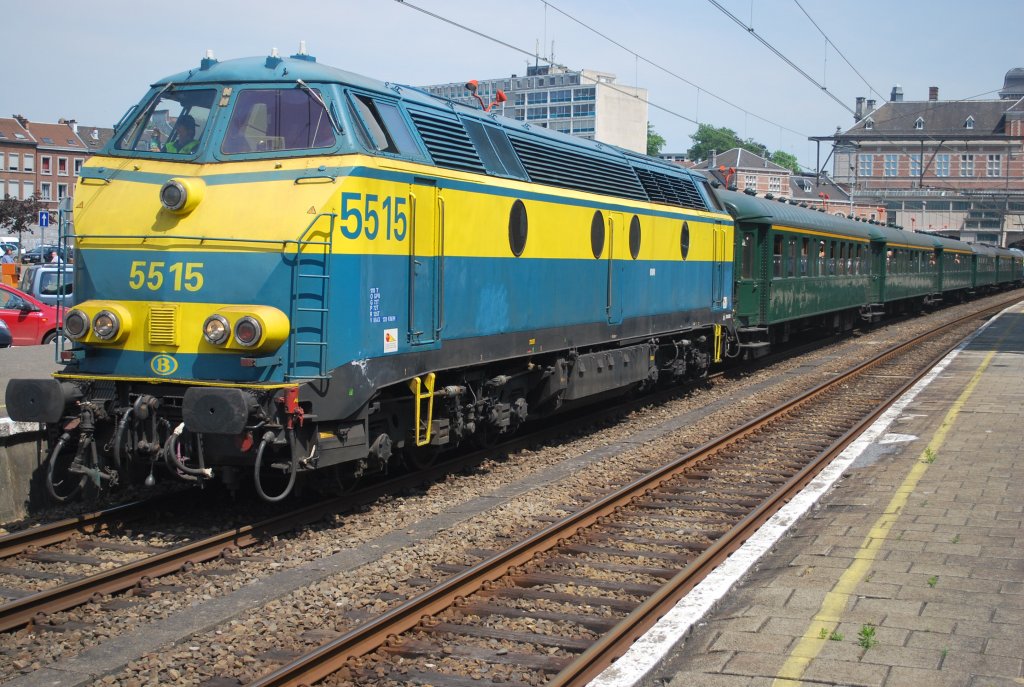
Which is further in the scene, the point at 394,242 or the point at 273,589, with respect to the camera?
the point at 394,242

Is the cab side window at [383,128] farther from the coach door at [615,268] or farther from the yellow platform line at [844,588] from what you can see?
the yellow platform line at [844,588]

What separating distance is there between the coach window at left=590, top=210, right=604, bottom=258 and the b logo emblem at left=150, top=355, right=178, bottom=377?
6390mm

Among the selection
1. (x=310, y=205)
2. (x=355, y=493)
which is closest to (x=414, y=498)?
(x=355, y=493)

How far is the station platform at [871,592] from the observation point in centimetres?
579

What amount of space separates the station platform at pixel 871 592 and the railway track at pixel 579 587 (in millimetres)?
226

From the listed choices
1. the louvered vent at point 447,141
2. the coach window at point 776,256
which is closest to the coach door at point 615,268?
the louvered vent at point 447,141

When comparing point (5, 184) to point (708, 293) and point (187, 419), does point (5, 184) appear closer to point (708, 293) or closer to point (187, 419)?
point (708, 293)

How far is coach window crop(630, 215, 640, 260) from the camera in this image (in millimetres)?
14555

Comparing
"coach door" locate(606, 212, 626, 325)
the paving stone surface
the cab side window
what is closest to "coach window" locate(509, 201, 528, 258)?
the cab side window

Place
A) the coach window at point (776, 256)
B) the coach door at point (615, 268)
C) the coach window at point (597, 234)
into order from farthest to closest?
the coach window at point (776, 256) → the coach door at point (615, 268) → the coach window at point (597, 234)

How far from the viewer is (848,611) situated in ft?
22.1

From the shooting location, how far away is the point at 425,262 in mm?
9609

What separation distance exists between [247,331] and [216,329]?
304mm

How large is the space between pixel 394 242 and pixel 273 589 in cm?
317
